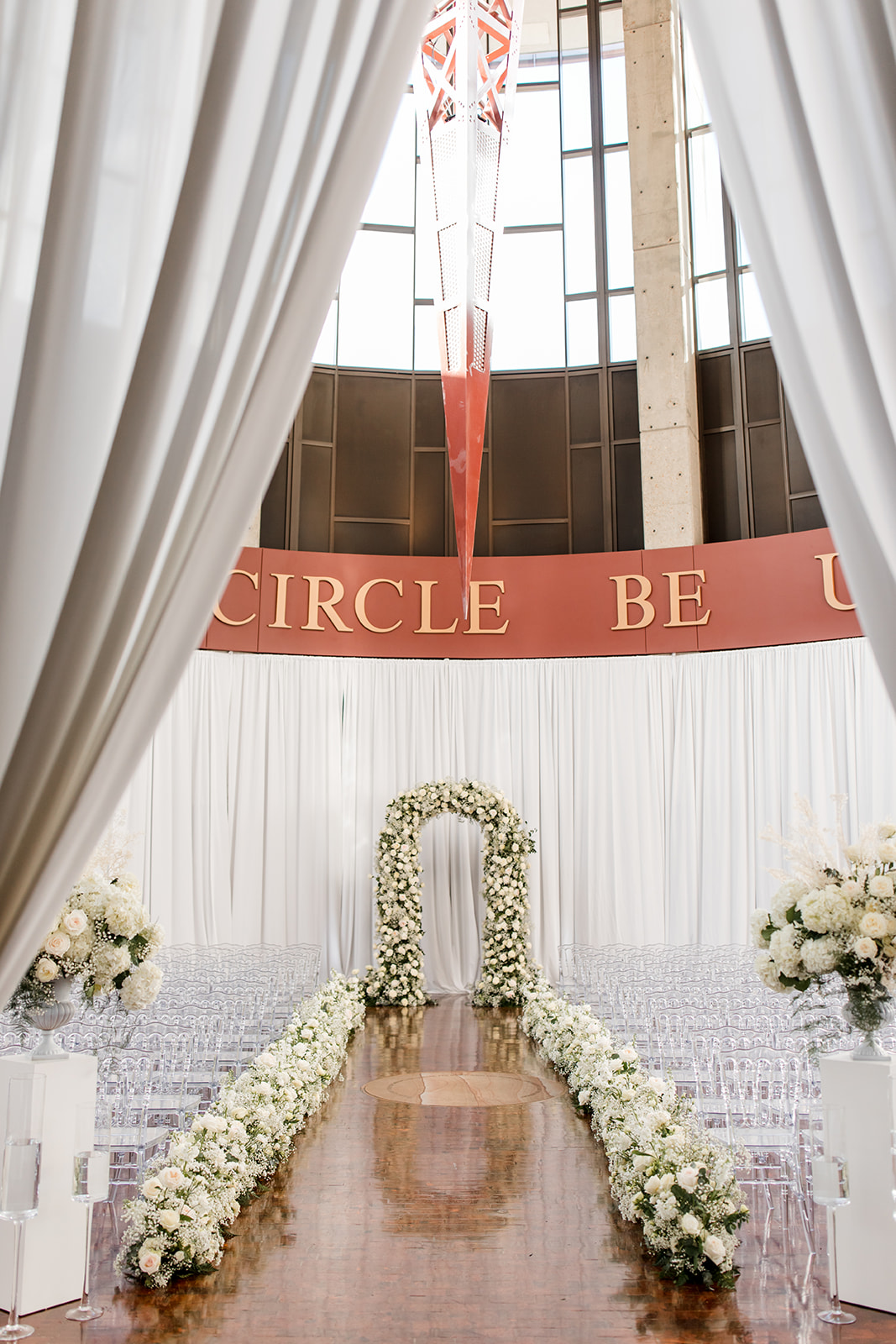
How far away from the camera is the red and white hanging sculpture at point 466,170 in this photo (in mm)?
10188

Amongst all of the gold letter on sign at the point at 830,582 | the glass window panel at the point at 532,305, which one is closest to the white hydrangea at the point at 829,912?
the gold letter on sign at the point at 830,582

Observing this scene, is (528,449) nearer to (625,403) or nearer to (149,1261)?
(625,403)

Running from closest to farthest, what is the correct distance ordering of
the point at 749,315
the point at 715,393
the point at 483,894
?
the point at 483,894 < the point at 749,315 < the point at 715,393

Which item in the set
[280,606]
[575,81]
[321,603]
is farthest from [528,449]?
[575,81]

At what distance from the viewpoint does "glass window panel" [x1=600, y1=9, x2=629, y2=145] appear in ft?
50.2

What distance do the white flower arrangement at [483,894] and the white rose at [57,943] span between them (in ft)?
26.7

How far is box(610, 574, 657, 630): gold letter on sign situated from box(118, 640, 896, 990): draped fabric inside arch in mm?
470

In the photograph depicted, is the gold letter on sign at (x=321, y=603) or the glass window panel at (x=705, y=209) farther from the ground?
the glass window panel at (x=705, y=209)

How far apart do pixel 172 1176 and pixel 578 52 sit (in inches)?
623

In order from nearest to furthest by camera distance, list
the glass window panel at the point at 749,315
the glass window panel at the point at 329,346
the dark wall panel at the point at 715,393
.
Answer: the glass window panel at the point at 749,315 → the dark wall panel at the point at 715,393 → the glass window panel at the point at 329,346

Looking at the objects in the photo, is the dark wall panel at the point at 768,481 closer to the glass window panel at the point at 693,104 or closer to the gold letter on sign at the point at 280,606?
the glass window panel at the point at 693,104

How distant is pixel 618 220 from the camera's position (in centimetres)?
1519

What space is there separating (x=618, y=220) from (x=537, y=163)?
148cm

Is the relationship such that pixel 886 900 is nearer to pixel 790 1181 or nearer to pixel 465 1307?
pixel 790 1181
